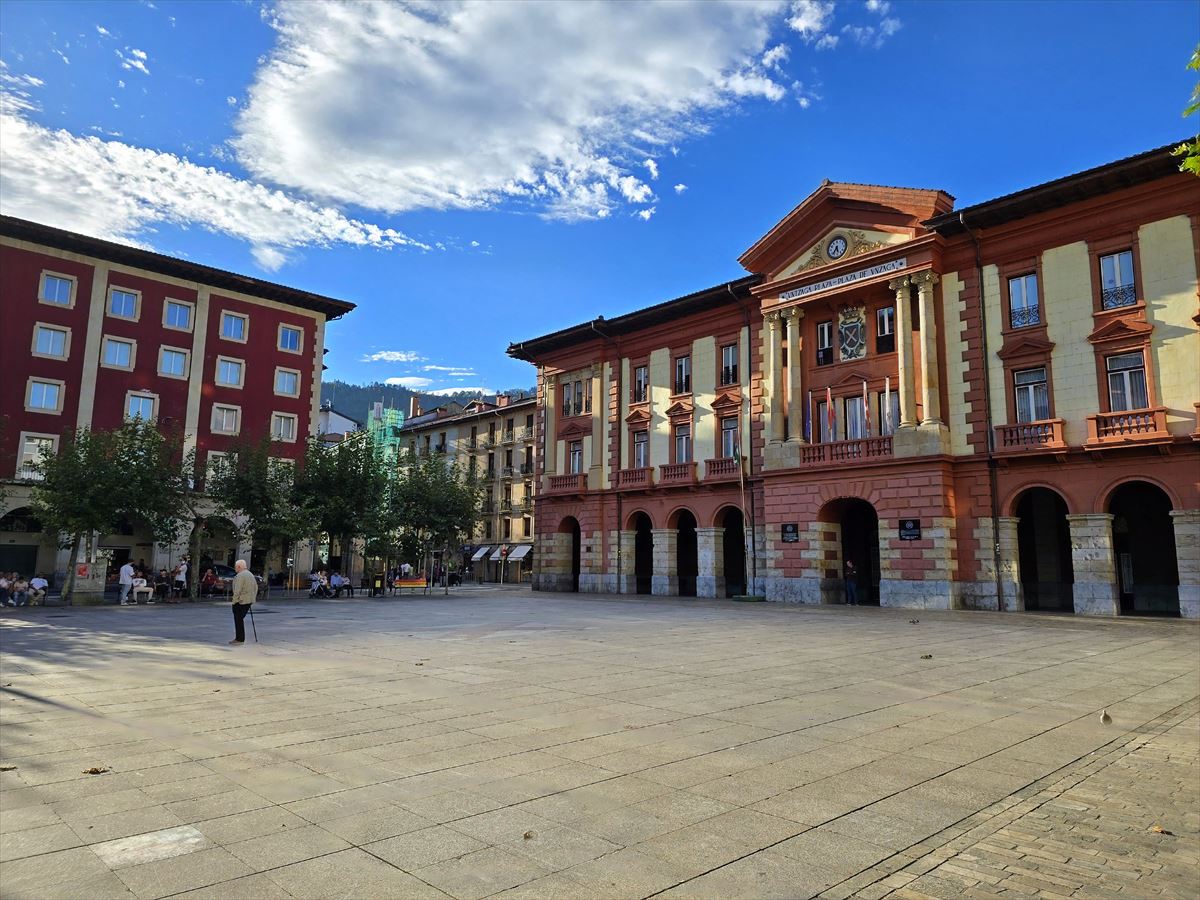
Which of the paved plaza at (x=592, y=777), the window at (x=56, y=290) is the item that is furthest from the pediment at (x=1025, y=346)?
the window at (x=56, y=290)

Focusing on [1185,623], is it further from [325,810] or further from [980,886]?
[325,810]

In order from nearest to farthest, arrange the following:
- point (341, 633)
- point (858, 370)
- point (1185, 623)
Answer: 1. point (341, 633)
2. point (1185, 623)
3. point (858, 370)

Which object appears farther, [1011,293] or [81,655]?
[1011,293]

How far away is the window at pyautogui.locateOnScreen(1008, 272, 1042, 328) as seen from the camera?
28.8m

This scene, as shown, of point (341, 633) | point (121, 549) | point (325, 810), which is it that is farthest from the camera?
point (121, 549)

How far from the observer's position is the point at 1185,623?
75.1 feet

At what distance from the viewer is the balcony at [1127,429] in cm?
2506

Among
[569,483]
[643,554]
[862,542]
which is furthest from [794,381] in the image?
[569,483]

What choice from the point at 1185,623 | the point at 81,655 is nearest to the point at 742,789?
the point at 81,655

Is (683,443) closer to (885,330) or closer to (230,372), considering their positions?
(885,330)

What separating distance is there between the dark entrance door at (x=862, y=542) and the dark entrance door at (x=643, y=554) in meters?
10.5

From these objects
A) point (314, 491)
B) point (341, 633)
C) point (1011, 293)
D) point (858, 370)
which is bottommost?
point (341, 633)

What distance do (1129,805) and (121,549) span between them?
47753 mm

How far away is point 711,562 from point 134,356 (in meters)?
33.1
